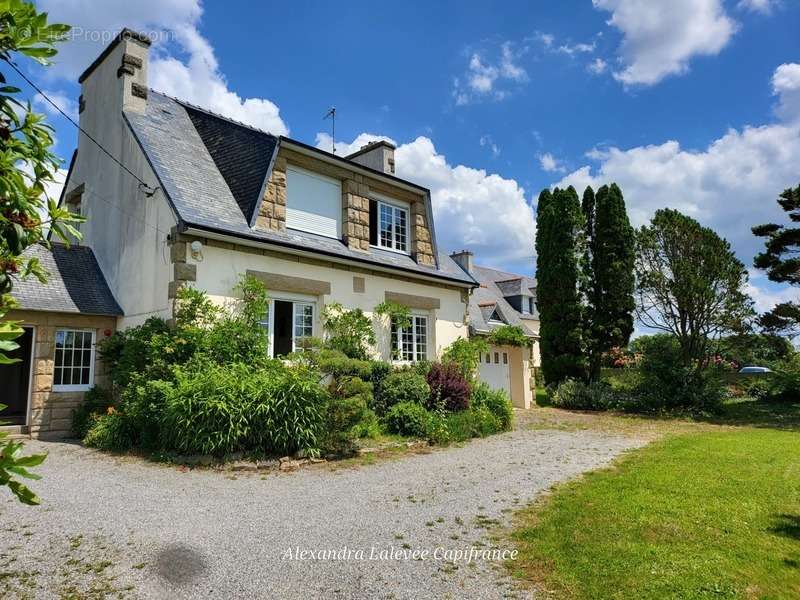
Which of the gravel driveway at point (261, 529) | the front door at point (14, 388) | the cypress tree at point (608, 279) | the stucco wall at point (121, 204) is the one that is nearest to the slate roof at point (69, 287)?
the stucco wall at point (121, 204)

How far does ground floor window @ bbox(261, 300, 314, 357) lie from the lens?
11.3 m

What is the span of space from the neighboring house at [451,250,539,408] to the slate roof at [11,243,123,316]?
446 inches

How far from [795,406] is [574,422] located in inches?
360

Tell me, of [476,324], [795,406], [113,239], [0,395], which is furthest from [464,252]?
[0,395]

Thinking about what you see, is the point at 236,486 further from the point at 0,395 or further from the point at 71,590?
the point at 0,395

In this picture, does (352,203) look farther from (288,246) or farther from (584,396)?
(584,396)

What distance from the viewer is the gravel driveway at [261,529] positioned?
12.7 feet

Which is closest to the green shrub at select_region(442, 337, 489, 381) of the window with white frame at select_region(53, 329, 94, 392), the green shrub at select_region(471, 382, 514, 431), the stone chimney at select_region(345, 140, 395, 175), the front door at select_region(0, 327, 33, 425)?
the green shrub at select_region(471, 382, 514, 431)

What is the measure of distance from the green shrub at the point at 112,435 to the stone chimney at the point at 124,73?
7129 millimetres

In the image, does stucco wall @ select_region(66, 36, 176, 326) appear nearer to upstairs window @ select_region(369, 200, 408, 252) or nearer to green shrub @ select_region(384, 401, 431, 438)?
green shrub @ select_region(384, 401, 431, 438)

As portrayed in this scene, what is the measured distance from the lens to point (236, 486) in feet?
22.0

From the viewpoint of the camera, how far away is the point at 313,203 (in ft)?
41.2

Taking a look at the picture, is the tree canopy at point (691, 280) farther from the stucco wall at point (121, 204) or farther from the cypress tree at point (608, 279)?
the stucco wall at point (121, 204)

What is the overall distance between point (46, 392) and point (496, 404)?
9.76m
